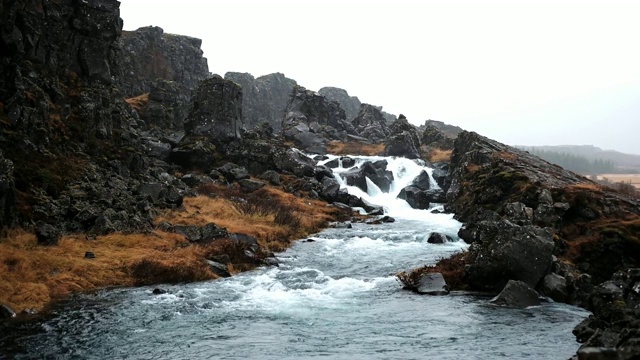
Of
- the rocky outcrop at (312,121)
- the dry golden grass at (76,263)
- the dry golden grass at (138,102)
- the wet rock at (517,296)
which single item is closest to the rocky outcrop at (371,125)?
the rocky outcrop at (312,121)

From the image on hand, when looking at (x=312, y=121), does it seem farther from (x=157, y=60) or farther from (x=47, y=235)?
(x=47, y=235)

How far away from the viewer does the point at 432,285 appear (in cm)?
2428

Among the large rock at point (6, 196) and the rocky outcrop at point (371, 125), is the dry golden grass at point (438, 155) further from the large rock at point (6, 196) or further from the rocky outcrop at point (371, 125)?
the large rock at point (6, 196)

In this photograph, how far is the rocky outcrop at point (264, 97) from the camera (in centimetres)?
14750

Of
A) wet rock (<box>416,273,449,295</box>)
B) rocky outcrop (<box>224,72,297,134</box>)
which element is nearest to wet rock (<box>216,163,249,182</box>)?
wet rock (<box>416,273,449,295</box>)

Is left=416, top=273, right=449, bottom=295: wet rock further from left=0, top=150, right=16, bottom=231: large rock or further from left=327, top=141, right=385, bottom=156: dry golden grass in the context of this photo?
left=327, top=141, right=385, bottom=156: dry golden grass

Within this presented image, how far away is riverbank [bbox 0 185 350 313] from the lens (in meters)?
21.0

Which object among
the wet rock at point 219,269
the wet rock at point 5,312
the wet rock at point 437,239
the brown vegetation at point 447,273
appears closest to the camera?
the wet rock at point 5,312

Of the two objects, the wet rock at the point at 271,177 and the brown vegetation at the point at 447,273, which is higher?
the wet rock at the point at 271,177

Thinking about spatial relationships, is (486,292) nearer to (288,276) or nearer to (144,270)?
(288,276)

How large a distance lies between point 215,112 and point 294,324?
186 ft

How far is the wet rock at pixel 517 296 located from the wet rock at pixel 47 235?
74.3 feet

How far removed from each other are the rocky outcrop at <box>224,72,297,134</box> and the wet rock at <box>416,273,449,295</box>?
12032 centimetres

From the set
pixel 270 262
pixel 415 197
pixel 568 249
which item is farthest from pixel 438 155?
pixel 270 262
